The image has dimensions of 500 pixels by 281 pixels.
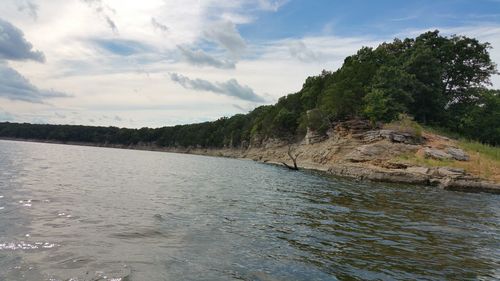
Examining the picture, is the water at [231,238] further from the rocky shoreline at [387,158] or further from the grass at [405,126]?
the grass at [405,126]

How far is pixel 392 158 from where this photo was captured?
155 feet

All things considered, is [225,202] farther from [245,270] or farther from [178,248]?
[245,270]

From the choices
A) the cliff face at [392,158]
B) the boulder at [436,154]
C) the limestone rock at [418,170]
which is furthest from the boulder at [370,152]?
the limestone rock at [418,170]

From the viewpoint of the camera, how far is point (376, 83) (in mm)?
66312

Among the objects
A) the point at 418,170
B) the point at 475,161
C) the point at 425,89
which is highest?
the point at 425,89

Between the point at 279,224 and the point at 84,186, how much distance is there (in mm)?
15316

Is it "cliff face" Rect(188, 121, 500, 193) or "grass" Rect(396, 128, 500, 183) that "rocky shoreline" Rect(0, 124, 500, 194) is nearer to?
"cliff face" Rect(188, 121, 500, 193)

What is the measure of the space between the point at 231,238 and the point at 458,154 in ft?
126

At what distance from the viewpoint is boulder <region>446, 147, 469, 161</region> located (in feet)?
139

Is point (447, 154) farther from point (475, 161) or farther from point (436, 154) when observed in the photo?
point (475, 161)

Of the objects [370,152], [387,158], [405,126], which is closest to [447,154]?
[387,158]

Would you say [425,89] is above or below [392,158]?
above

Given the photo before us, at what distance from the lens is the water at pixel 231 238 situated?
966 cm

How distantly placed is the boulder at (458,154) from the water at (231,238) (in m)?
22.3
